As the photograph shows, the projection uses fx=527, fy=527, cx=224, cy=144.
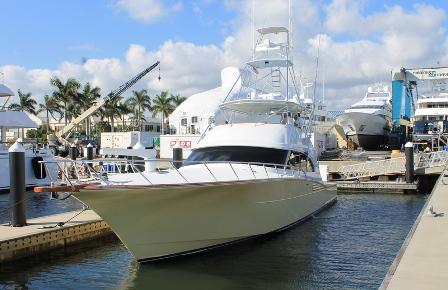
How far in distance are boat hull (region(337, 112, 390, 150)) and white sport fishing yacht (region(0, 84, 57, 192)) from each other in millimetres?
29201

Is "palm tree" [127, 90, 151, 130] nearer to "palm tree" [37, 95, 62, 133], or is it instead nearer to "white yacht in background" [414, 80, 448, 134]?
"palm tree" [37, 95, 62, 133]

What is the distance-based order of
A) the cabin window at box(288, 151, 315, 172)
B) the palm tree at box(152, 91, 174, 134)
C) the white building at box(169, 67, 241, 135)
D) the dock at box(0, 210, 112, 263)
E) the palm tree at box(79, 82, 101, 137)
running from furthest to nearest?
the palm tree at box(152, 91, 174, 134) → the palm tree at box(79, 82, 101, 137) → the white building at box(169, 67, 241, 135) → the cabin window at box(288, 151, 315, 172) → the dock at box(0, 210, 112, 263)

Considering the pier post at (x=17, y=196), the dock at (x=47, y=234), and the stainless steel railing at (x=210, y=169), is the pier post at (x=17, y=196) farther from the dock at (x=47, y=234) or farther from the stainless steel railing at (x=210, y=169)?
the stainless steel railing at (x=210, y=169)

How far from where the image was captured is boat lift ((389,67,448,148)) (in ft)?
152

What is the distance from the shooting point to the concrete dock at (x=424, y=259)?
7.02m

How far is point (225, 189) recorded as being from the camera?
37.9ft

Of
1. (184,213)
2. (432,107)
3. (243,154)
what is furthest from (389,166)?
(432,107)

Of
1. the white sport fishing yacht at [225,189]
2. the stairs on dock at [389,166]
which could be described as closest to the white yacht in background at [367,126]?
the stairs on dock at [389,166]

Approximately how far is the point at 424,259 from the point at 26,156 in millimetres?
23287

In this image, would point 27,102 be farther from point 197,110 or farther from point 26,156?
point 26,156

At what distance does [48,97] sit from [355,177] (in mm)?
63301

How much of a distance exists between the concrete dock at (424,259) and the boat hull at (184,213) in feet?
12.3

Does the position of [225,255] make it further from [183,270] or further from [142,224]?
[142,224]

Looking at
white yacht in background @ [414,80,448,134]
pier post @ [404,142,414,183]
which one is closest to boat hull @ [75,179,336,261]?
pier post @ [404,142,414,183]
